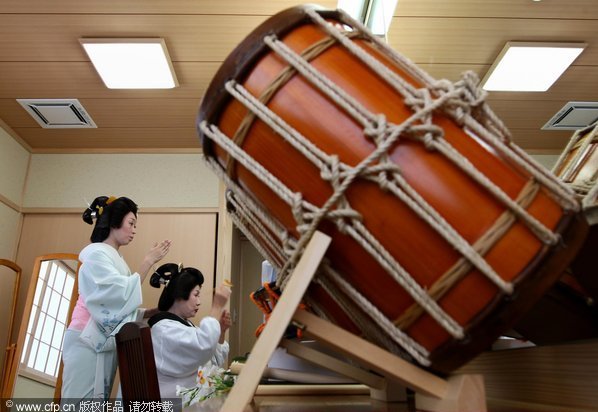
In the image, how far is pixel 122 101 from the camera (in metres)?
2.70

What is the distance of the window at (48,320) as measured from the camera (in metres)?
2.67

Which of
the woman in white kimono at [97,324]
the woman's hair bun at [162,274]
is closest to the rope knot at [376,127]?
the woman in white kimono at [97,324]

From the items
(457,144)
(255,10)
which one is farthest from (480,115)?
(255,10)

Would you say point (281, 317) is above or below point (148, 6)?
below

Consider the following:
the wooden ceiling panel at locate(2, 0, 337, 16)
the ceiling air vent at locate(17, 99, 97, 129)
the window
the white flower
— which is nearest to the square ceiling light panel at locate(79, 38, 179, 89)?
the wooden ceiling panel at locate(2, 0, 337, 16)

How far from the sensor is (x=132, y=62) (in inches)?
91.7

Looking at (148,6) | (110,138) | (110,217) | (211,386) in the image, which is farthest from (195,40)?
(211,386)

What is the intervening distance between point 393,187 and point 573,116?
9.96 feet

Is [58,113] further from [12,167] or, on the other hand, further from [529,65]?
[529,65]

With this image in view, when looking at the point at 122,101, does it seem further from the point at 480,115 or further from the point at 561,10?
the point at 480,115

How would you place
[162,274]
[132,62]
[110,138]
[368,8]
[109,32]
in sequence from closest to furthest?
[368,8] < [109,32] < [132,62] < [162,274] < [110,138]

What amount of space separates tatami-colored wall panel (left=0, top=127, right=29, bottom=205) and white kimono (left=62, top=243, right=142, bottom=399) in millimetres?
1449

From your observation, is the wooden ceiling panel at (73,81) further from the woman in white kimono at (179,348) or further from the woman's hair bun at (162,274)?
the woman in white kimono at (179,348)

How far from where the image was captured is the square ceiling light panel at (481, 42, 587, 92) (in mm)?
2268
